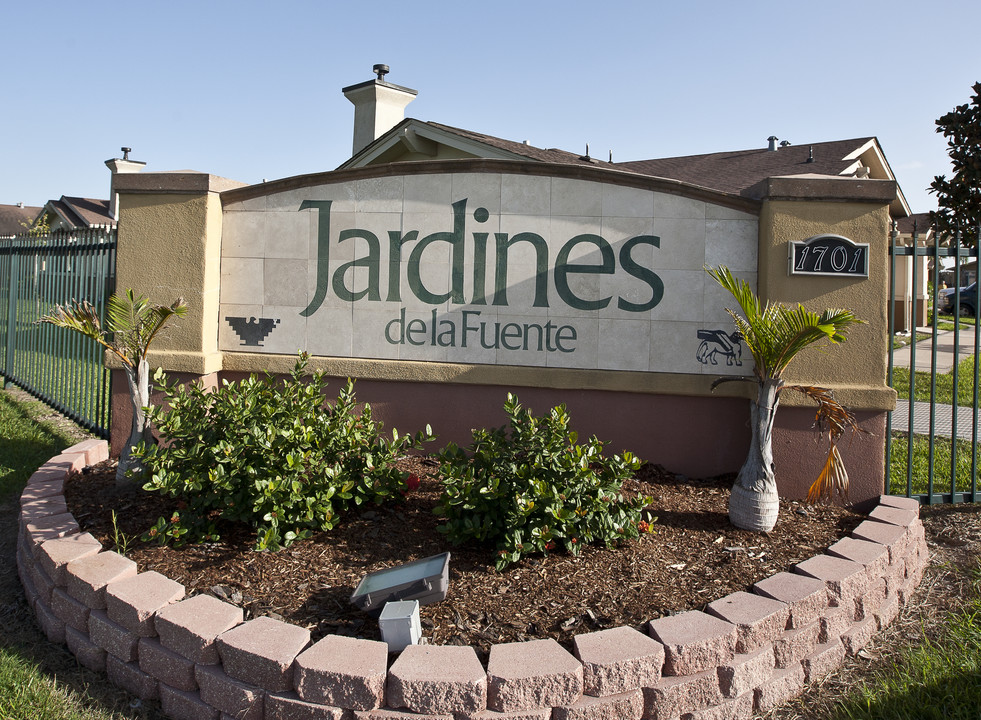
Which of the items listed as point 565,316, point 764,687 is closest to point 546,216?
point 565,316

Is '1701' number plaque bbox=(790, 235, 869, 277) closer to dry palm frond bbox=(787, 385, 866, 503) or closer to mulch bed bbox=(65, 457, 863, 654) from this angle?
dry palm frond bbox=(787, 385, 866, 503)

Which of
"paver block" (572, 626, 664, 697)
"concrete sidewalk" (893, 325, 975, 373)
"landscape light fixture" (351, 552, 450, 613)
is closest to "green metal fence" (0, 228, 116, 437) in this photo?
"landscape light fixture" (351, 552, 450, 613)

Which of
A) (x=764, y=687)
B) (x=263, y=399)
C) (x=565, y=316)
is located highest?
(x=565, y=316)

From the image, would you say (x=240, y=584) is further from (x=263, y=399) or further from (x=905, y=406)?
(x=905, y=406)

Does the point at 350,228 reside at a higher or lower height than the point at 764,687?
higher

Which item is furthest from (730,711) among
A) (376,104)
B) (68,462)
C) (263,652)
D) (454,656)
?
(376,104)

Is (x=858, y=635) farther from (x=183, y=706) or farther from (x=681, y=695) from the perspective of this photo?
(x=183, y=706)

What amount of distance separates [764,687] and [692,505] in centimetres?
161

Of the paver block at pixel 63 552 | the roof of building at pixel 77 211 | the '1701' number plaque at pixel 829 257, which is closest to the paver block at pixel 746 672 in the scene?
the '1701' number plaque at pixel 829 257

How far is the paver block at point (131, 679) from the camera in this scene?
3336 mm

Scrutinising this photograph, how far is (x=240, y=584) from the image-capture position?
3.74 m

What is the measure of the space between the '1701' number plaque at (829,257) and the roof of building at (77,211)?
28.2m

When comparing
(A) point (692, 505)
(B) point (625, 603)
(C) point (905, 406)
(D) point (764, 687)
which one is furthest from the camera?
(C) point (905, 406)

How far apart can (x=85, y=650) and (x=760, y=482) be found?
12.2ft
